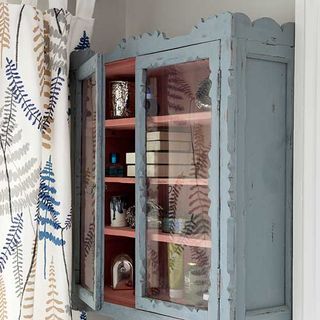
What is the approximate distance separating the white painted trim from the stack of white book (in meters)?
0.30

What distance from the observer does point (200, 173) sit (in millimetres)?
1705

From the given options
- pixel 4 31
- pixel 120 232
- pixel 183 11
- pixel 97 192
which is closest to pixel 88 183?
pixel 97 192

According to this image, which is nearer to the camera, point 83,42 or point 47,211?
point 47,211

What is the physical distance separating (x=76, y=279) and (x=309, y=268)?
0.80 m

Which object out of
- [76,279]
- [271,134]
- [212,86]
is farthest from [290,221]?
[76,279]

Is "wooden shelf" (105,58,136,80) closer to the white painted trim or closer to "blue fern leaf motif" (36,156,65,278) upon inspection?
"blue fern leaf motif" (36,156,65,278)

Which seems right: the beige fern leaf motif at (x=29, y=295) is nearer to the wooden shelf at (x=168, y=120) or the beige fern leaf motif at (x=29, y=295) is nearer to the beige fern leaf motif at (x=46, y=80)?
the beige fern leaf motif at (x=46, y=80)

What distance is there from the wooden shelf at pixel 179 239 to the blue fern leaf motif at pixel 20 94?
1.64 feet

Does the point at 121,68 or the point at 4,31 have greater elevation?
the point at 4,31

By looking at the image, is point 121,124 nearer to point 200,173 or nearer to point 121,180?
point 121,180

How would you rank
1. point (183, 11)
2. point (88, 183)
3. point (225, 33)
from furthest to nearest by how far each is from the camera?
point (183, 11)
point (88, 183)
point (225, 33)

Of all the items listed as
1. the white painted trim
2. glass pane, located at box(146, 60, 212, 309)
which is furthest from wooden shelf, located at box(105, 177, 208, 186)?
the white painted trim

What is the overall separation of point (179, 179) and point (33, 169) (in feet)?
1.54

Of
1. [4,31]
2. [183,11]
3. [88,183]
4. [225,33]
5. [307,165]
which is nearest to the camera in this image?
[225,33]
